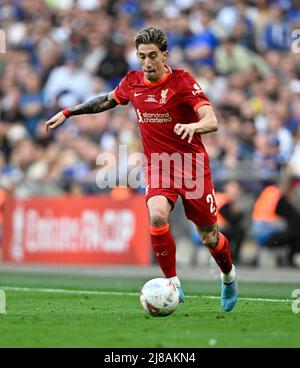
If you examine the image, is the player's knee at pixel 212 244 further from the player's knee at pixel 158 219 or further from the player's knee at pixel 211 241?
the player's knee at pixel 158 219

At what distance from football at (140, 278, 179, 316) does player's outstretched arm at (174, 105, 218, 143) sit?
127 cm

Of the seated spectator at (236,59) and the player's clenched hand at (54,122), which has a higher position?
the seated spectator at (236,59)

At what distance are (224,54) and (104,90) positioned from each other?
269cm

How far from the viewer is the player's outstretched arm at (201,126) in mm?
8922

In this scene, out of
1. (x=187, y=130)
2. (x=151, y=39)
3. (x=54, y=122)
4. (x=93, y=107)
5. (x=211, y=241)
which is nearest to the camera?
(x=187, y=130)

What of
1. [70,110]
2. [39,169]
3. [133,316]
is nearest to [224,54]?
[39,169]

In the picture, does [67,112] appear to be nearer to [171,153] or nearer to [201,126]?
[171,153]

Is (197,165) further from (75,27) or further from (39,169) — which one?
(75,27)

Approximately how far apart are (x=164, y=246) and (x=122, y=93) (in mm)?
1580

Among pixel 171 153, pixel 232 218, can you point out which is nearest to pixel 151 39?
pixel 171 153

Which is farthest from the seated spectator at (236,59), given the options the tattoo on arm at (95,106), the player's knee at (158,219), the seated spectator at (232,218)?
the player's knee at (158,219)

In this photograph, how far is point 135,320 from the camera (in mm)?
9297

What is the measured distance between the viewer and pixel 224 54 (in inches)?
803

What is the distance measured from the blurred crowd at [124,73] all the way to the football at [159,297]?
867cm
